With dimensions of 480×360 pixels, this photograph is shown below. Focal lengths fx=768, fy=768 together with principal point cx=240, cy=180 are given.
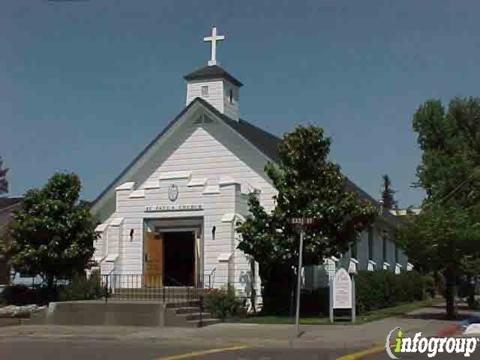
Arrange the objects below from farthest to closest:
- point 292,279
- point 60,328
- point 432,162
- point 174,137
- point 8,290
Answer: point 432,162 < point 174,137 < point 8,290 < point 292,279 < point 60,328

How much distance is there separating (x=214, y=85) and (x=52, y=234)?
931cm

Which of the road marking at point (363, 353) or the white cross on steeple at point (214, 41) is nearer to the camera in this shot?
the road marking at point (363, 353)

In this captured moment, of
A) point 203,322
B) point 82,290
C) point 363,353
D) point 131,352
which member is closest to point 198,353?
point 131,352

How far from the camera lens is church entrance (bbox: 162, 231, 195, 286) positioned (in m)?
29.8

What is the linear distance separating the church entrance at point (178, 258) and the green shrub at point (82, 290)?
9.84ft

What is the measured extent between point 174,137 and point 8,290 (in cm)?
875

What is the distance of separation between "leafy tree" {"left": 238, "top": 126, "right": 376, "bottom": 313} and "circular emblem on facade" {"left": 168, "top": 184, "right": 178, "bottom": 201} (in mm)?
4666

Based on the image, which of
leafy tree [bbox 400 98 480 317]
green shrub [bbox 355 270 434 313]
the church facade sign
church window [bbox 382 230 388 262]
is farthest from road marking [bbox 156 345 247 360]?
church window [bbox 382 230 388 262]

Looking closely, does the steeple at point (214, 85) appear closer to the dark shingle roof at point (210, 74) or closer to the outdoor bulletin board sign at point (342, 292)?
the dark shingle roof at point (210, 74)

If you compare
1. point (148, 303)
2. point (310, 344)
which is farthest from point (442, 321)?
point (148, 303)

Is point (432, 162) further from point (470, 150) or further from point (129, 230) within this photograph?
point (129, 230)

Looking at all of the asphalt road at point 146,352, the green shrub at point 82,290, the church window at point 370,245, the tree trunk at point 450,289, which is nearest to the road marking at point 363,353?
the asphalt road at point 146,352

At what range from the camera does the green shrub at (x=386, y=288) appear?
28312 millimetres

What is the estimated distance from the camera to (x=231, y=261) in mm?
27734
